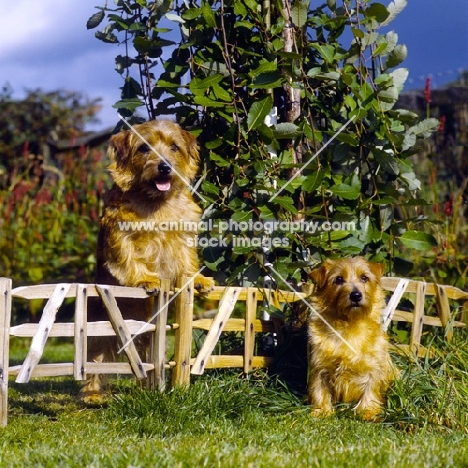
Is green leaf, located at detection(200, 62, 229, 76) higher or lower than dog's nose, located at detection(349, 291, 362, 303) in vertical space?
higher

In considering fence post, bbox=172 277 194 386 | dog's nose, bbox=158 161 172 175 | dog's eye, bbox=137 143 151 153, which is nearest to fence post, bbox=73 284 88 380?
fence post, bbox=172 277 194 386

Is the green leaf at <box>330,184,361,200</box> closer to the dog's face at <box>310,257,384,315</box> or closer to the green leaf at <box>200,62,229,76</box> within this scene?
the dog's face at <box>310,257,384,315</box>

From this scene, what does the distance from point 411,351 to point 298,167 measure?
A: 1594 mm

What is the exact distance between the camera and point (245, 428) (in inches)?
181

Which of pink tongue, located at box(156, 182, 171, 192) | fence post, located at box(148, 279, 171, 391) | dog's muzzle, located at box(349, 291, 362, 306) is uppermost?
pink tongue, located at box(156, 182, 171, 192)

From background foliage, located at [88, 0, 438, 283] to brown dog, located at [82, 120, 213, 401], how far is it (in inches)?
8.1

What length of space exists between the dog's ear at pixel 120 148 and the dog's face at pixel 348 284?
1512mm

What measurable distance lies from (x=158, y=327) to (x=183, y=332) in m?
0.17

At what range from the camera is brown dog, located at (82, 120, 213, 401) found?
5.22m

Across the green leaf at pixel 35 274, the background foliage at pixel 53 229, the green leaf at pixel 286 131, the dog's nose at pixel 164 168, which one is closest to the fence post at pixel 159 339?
the dog's nose at pixel 164 168

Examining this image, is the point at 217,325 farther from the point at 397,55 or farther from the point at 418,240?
the point at 397,55

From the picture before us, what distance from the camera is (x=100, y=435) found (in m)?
4.37

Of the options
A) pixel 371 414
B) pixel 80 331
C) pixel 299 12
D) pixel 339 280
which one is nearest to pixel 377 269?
pixel 339 280

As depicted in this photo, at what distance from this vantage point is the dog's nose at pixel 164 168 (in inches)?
205
